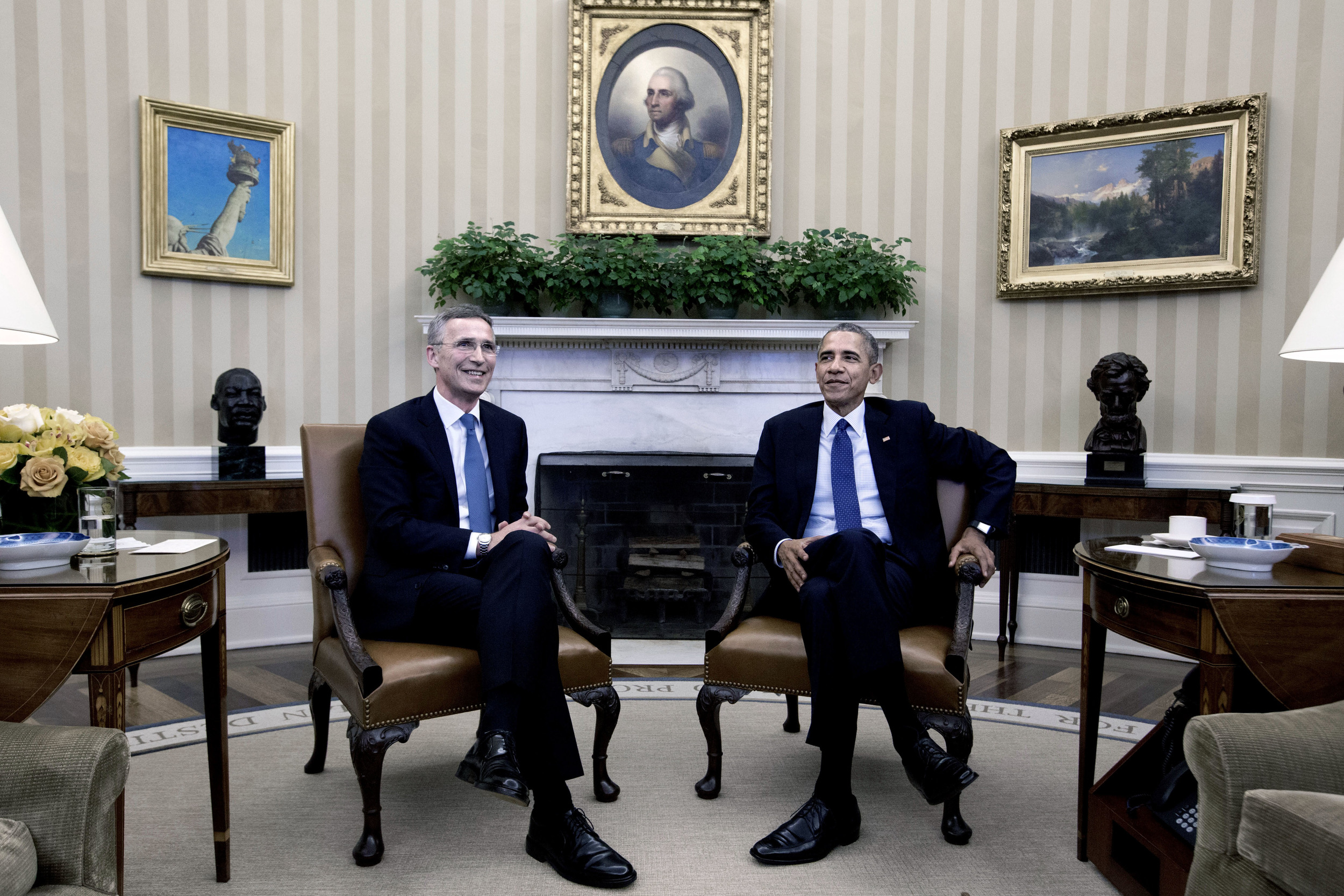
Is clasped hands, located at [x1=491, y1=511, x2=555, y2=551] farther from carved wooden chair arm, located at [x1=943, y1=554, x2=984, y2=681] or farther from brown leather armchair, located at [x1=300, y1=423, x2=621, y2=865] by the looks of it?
carved wooden chair arm, located at [x1=943, y1=554, x2=984, y2=681]

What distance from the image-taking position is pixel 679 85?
480 centimetres

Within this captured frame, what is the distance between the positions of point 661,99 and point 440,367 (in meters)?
2.76

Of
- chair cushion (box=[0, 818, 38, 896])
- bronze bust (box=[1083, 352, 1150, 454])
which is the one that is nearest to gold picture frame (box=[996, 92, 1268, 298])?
bronze bust (box=[1083, 352, 1150, 454])

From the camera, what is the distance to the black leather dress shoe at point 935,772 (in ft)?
7.05

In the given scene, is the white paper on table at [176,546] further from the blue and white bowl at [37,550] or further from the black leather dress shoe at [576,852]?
the black leather dress shoe at [576,852]

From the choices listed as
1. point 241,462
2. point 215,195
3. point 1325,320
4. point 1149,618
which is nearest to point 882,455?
point 1149,618

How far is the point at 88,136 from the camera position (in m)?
4.20

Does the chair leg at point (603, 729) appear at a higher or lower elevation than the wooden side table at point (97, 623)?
lower

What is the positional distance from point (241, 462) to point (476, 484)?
2.03 meters

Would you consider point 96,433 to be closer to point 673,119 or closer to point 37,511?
point 37,511

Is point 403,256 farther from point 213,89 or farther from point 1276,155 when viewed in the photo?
point 1276,155

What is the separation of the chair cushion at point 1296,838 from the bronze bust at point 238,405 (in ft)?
13.5

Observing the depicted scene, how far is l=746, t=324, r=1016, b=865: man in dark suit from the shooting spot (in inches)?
89.7

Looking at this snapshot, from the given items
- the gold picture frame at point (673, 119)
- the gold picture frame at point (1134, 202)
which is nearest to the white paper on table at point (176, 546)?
the gold picture frame at point (673, 119)
